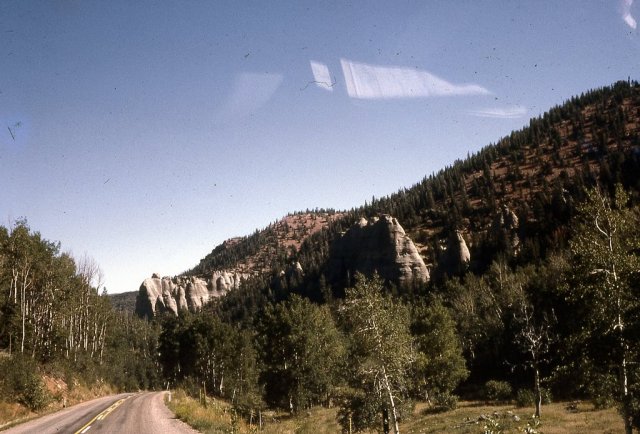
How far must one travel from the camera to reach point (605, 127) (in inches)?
7480

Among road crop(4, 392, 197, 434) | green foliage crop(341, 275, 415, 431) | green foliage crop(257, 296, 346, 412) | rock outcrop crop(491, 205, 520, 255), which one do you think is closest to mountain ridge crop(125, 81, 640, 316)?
rock outcrop crop(491, 205, 520, 255)

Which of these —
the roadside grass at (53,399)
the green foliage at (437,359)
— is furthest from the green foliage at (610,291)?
the roadside grass at (53,399)

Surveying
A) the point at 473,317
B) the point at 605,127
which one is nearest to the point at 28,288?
the point at 473,317

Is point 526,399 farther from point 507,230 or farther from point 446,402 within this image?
point 507,230

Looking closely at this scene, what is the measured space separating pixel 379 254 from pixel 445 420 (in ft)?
382

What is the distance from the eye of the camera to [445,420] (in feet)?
123

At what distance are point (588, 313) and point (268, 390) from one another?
125ft

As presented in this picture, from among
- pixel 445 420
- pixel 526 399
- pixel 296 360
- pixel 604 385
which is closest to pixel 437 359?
pixel 526 399

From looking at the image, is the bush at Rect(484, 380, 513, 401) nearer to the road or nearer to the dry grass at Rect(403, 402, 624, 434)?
the dry grass at Rect(403, 402, 624, 434)

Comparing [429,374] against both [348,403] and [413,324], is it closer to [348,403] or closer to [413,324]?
[413,324]

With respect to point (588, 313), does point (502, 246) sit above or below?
above

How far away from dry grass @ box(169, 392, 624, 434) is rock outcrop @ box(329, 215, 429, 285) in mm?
80643

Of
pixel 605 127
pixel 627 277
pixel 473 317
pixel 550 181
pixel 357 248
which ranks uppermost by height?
pixel 605 127

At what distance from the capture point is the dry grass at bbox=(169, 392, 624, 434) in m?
19.9
